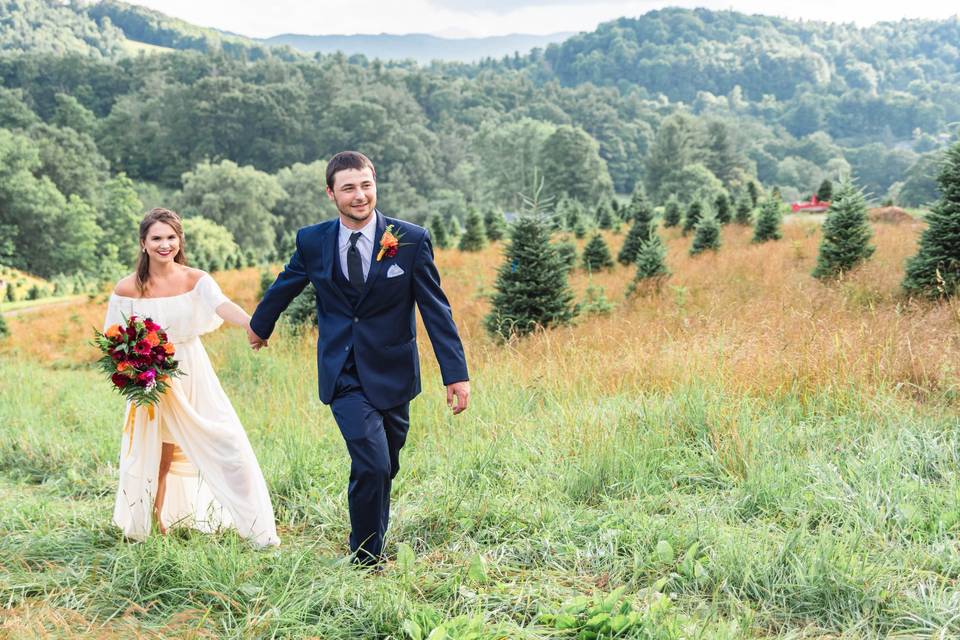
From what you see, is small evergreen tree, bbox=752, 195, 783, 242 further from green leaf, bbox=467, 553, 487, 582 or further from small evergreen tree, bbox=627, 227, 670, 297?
green leaf, bbox=467, 553, 487, 582

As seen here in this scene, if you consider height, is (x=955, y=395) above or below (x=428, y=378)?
above

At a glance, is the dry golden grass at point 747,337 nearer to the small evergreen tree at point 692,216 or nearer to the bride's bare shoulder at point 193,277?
the bride's bare shoulder at point 193,277

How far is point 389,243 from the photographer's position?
330 cm

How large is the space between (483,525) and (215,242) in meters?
50.4

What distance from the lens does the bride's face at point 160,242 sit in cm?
383

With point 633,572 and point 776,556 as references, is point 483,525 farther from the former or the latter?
point 776,556

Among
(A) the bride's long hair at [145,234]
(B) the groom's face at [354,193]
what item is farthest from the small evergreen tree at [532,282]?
(B) the groom's face at [354,193]

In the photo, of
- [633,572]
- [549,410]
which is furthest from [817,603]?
[549,410]

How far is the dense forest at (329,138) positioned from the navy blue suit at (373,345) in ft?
77.7

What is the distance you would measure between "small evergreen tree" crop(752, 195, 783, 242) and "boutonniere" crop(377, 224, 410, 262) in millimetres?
15756

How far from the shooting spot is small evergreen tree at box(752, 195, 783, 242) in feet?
55.5

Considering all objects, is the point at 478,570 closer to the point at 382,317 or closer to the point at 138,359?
the point at 382,317

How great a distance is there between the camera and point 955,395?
15.9ft

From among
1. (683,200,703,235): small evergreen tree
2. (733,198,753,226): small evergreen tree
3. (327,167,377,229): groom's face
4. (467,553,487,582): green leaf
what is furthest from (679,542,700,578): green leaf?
(733,198,753,226): small evergreen tree
